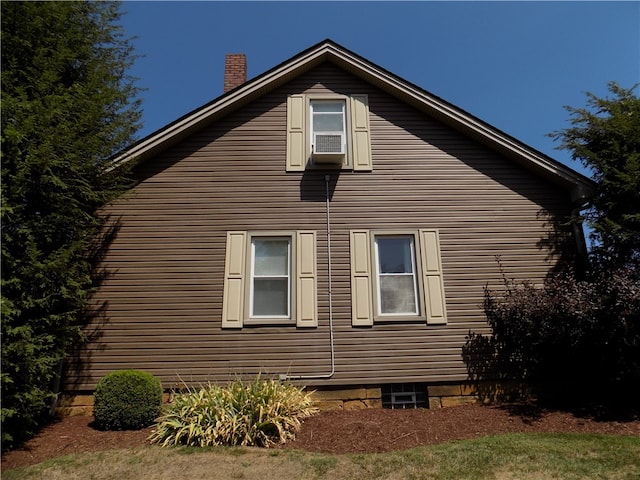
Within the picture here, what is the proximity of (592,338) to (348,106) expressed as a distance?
678cm

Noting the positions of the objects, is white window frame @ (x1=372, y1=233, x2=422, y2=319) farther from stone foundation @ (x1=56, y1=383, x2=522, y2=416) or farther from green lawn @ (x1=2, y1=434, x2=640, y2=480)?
green lawn @ (x1=2, y1=434, x2=640, y2=480)

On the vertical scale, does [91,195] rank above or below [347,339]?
above

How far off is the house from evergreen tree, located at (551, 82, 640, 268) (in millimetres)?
→ 453

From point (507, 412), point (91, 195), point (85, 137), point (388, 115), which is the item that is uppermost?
point (388, 115)

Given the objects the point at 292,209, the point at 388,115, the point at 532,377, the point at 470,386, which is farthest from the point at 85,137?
the point at 532,377

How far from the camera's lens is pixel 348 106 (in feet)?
33.7

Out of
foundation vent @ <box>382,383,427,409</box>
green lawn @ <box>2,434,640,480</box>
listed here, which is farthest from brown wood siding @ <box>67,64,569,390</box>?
green lawn @ <box>2,434,640,480</box>

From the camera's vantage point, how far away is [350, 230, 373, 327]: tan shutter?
8.67m

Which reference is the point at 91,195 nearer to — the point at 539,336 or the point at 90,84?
the point at 90,84

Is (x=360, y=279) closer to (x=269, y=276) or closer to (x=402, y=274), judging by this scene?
(x=402, y=274)

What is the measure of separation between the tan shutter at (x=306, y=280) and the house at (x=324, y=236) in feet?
0.09

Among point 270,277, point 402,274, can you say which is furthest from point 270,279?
point 402,274

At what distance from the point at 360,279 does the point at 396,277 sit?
778 mm

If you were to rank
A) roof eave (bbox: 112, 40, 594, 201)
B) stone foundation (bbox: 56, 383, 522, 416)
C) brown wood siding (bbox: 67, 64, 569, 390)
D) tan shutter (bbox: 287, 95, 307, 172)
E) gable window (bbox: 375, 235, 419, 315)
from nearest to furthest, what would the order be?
1. stone foundation (bbox: 56, 383, 522, 416)
2. brown wood siding (bbox: 67, 64, 569, 390)
3. gable window (bbox: 375, 235, 419, 315)
4. roof eave (bbox: 112, 40, 594, 201)
5. tan shutter (bbox: 287, 95, 307, 172)
